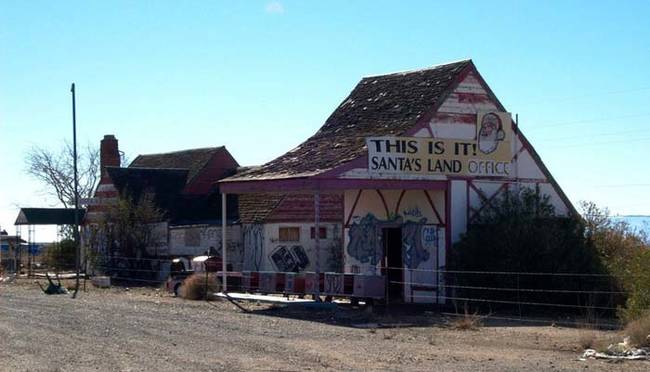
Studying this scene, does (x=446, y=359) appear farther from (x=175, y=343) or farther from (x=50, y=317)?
(x=50, y=317)

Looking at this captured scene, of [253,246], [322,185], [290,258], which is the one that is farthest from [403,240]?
[253,246]

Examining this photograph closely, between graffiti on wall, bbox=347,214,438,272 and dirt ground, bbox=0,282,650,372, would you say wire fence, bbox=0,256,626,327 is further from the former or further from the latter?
dirt ground, bbox=0,282,650,372

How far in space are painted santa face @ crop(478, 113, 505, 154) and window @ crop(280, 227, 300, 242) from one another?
11.5 metres

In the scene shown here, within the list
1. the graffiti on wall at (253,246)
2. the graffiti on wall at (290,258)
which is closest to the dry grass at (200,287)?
the graffiti on wall at (290,258)

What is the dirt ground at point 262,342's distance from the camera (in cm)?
1495

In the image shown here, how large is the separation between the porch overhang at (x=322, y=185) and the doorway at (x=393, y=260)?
224cm

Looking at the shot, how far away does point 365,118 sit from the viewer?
29.4 metres

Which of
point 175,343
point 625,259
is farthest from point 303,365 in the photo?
point 625,259

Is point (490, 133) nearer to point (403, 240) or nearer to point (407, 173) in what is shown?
point (407, 173)

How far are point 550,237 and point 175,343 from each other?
11129 mm

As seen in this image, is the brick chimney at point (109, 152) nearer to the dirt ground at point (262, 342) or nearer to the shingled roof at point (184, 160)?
the shingled roof at point (184, 160)

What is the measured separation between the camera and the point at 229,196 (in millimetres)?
45156

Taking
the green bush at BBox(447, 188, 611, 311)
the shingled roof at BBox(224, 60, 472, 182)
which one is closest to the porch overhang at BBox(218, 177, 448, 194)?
the shingled roof at BBox(224, 60, 472, 182)

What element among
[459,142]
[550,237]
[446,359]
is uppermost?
[459,142]
